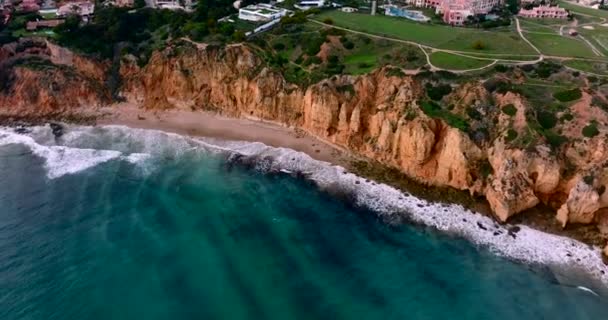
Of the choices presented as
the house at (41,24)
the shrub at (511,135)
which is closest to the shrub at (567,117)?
the shrub at (511,135)

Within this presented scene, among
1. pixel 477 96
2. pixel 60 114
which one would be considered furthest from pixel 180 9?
pixel 477 96

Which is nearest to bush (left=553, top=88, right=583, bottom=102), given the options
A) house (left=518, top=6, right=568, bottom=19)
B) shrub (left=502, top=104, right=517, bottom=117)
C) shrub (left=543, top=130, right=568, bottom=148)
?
shrub (left=543, top=130, right=568, bottom=148)

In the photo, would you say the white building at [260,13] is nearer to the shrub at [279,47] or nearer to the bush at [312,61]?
the shrub at [279,47]

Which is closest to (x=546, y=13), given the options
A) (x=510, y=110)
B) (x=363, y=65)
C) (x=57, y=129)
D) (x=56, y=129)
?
(x=363, y=65)

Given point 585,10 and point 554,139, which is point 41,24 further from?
point 585,10

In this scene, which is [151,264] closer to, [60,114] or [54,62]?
[60,114]
